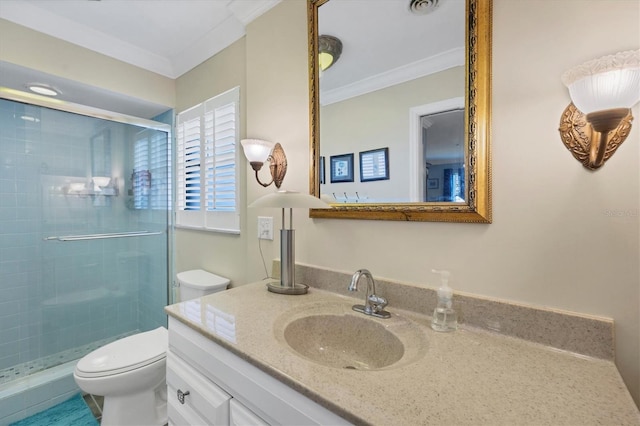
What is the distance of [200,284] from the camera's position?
1718 millimetres

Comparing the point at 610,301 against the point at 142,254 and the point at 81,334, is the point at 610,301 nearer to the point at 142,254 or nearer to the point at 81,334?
the point at 142,254

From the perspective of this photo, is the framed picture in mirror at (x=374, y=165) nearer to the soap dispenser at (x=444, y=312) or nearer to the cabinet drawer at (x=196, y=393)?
the soap dispenser at (x=444, y=312)

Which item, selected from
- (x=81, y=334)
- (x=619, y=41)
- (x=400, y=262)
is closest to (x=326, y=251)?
(x=400, y=262)

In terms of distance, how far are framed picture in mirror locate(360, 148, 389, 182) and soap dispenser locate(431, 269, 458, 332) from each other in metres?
0.43

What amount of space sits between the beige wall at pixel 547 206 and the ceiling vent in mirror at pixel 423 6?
7.5 inches

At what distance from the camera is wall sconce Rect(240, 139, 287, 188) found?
1361mm

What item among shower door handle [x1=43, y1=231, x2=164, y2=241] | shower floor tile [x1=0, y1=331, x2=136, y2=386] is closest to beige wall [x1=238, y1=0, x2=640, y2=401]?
shower door handle [x1=43, y1=231, x2=164, y2=241]

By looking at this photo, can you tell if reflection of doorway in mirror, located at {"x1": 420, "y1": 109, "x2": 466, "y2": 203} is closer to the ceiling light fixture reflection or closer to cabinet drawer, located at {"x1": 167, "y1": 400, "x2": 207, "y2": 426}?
cabinet drawer, located at {"x1": 167, "y1": 400, "x2": 207, "y2": 426}

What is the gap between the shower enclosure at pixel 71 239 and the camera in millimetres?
1776

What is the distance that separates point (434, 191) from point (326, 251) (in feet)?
1.77

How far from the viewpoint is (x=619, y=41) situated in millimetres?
681

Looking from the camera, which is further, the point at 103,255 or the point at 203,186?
the point at 103,255

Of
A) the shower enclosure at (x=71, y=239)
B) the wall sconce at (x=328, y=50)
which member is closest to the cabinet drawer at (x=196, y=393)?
the wall sconce at (x=328, y=50)

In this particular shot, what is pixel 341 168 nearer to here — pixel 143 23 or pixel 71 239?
pixel 143 23
